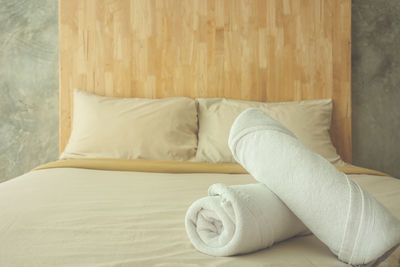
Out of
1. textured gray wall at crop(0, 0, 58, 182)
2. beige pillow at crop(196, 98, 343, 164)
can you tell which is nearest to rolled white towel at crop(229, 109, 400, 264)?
beige pillow at crop(196, 98, 343, 164)

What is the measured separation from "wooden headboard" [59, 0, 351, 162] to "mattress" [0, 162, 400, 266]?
1.04m

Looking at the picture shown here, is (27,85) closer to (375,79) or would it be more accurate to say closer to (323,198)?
(323,198)

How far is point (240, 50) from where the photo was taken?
2.17 m

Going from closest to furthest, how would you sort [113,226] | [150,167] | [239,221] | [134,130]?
[239,221]
[113,226]
[150,167]
[134,130]

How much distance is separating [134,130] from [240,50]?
3.15 feet

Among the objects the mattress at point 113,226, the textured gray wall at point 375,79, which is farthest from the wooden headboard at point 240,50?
the mattress at point 113,226

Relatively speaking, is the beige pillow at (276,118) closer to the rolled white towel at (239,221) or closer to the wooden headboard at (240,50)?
the wooden headboard at (240,50)

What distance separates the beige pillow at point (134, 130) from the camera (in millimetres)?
1723

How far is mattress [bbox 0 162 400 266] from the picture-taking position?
1.86 ft

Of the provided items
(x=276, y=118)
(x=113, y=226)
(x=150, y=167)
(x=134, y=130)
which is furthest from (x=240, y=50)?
(x=113, y=226)

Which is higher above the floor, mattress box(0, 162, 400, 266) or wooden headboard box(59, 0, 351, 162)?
wooden headboard box(59, 0, 351, 162)

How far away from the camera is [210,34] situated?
217 centimetres

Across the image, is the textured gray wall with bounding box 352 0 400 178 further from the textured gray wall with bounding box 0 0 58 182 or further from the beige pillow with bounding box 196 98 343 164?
the textured gray wall with bounding box 0 0 58 182

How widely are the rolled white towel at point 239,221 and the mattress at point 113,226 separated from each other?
0.07 feet
